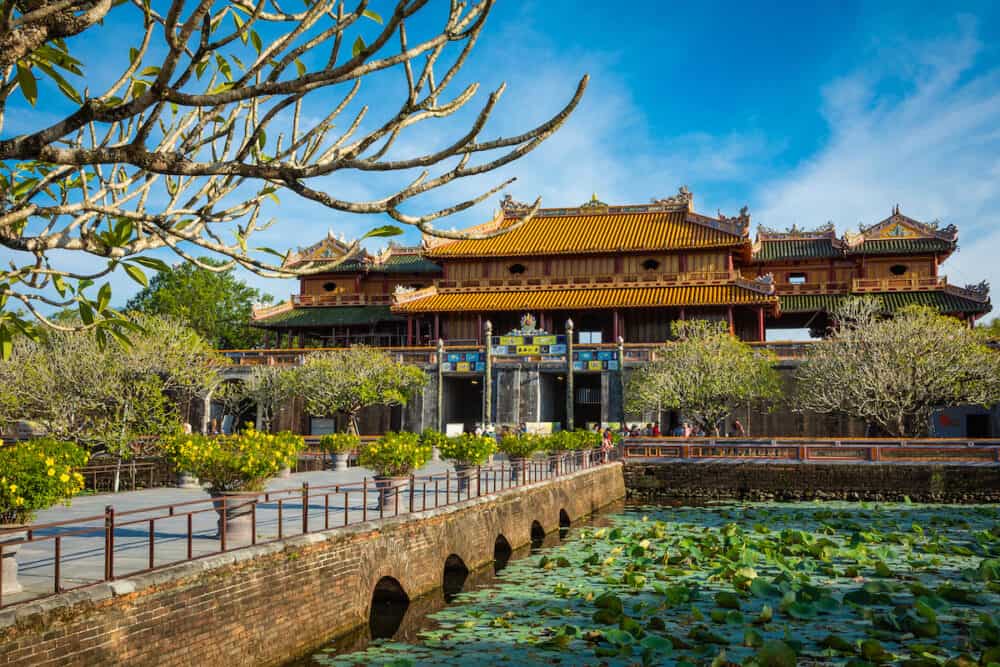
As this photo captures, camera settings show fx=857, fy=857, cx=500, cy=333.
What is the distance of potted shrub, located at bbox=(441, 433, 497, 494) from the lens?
19.5 meters

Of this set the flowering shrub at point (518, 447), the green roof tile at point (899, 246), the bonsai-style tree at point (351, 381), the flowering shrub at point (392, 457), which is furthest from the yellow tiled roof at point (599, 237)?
the flowering shrub at point (392, 457)

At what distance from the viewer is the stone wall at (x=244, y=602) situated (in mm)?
7770

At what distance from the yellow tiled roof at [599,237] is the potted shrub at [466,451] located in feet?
101

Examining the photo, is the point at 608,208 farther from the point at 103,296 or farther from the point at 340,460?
the point at 103,296

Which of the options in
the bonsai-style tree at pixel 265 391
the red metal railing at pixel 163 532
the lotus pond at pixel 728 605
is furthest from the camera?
the bonsai-style tree at pixel 265 391

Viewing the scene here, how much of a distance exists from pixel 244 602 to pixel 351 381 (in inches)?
1211

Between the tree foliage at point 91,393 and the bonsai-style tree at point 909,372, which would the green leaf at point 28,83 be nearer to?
the tree foliage at point 91,393

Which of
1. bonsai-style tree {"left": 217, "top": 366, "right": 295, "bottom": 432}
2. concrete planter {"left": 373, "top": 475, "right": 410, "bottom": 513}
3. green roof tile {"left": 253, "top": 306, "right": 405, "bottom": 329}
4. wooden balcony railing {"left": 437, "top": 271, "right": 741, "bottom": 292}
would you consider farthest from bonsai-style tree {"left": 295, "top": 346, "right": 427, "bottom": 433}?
concrete planter {"left": 373, "top": 475, "right": 410, "bottom": 513}

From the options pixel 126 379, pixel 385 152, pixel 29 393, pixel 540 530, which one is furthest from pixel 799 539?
pixel 29 393

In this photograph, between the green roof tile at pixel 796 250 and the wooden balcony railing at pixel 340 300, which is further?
the wooden balcony railing at pixel 340 300

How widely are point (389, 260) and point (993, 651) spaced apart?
50.7 meters

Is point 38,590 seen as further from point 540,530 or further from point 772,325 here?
point 772,325

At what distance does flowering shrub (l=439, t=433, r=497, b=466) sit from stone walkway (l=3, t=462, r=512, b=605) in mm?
809

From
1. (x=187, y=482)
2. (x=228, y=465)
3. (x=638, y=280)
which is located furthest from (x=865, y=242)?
(x=228, y=465)
